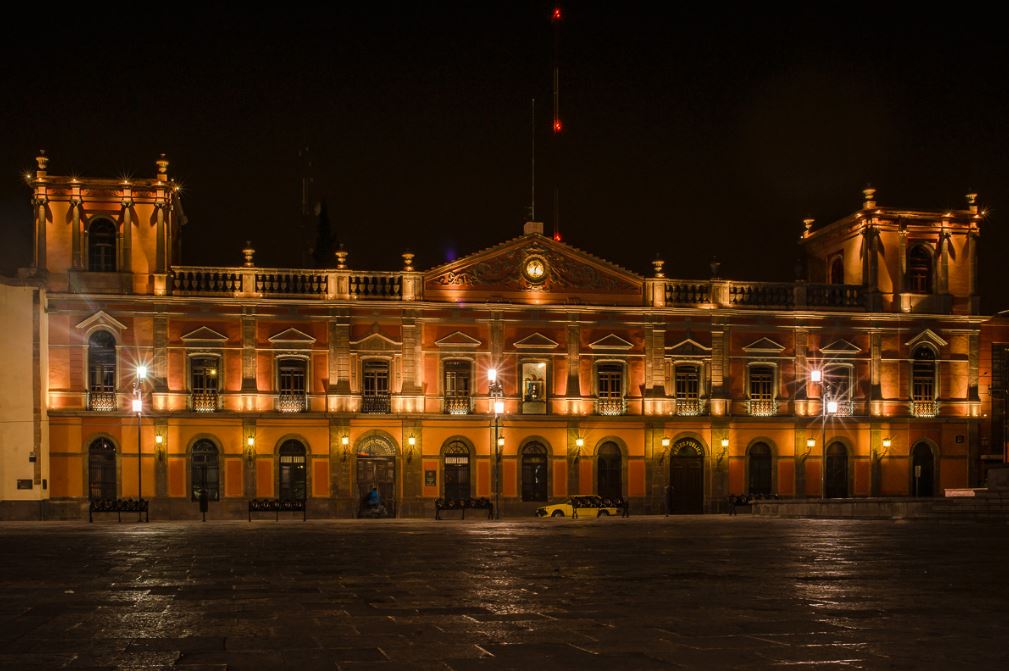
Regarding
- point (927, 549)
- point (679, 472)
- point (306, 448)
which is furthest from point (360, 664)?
point (679, 472)

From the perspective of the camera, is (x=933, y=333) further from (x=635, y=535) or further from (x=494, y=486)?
(x=635, y=535)

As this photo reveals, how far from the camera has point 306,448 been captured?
146 feet

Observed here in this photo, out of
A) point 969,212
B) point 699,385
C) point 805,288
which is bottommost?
point 699,385

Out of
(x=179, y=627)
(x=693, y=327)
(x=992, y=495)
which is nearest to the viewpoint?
(x=179, y=627)

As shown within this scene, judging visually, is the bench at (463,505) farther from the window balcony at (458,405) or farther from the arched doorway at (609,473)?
the arched doorway at (609,473)

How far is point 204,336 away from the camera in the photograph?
1718 inches

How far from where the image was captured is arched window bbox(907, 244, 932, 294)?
49594 mm

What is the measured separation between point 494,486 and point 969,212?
2447 cm

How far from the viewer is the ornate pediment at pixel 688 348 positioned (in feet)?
155

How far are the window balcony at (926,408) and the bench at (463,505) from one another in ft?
63.2

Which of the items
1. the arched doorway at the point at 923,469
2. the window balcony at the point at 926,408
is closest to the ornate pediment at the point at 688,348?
the window balcony at the point at 926,408

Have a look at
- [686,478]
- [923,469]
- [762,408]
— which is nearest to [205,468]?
[686,478]

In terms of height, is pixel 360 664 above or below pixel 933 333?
below

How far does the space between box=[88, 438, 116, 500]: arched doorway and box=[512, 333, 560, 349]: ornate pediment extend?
53.4ft
